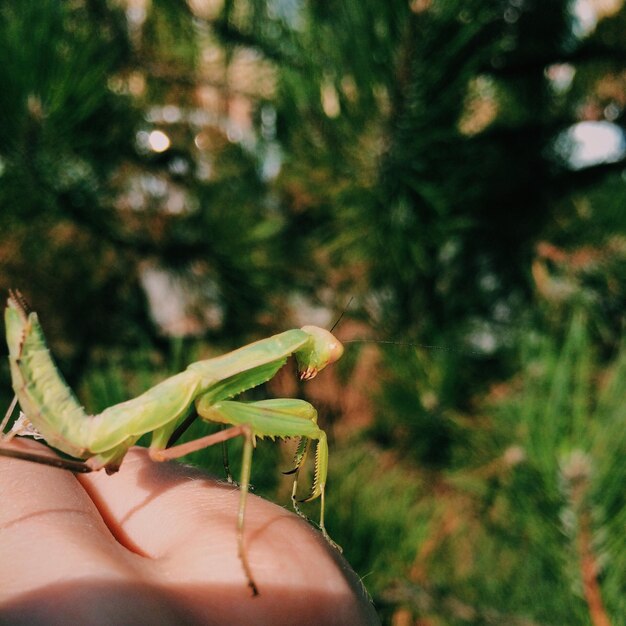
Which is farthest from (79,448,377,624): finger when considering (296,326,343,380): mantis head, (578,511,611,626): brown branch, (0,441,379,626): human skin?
(578,511,611,626): brown branch

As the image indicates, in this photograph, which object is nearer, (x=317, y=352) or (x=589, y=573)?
(x=589, y=573)

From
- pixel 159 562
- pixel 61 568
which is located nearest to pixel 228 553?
pixel 159 562

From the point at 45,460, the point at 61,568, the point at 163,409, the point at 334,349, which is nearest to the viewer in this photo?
the point at 61,568

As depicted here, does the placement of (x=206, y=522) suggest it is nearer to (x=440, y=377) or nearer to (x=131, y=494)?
(x=131, y=494)

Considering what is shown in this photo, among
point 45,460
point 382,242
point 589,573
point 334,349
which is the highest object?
point 382,242

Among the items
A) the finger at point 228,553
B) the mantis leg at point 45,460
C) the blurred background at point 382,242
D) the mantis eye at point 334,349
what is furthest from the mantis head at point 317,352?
the mantis leg at point 45,460

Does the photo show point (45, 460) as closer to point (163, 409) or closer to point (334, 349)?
point (163, 409)

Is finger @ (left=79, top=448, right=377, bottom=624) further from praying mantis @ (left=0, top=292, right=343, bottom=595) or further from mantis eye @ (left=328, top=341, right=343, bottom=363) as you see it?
mantis eye @ (left=328, top=341, right=343, bottom=363)
